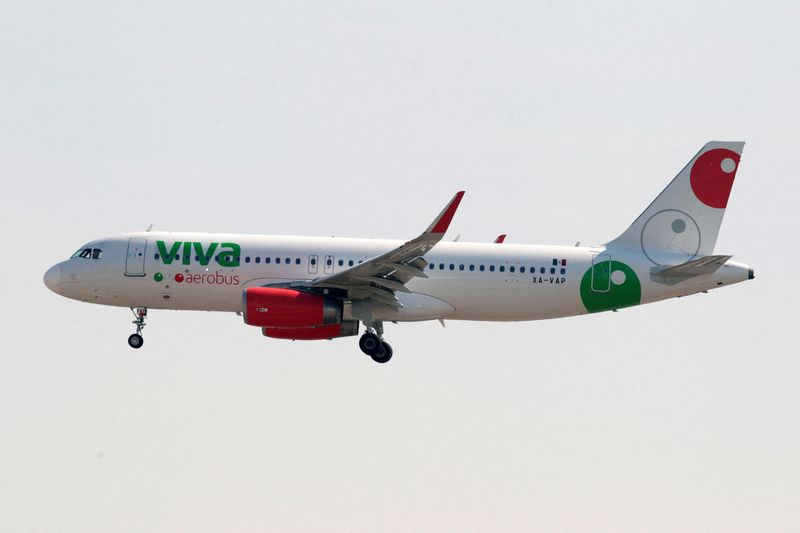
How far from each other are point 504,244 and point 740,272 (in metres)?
8.76

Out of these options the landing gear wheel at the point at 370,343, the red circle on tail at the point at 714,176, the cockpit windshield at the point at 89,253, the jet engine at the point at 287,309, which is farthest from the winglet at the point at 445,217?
the cockpit windshield at the point at 89,253

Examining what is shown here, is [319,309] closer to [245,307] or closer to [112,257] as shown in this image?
[245,307]

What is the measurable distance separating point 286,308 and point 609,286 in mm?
12117

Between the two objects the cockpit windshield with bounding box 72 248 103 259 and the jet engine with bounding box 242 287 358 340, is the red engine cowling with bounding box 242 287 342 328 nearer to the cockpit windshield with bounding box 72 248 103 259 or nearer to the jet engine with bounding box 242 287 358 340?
the jet engine with bounding box 242 287 358 340

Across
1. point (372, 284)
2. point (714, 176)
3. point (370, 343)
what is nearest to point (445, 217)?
point (372, 284)

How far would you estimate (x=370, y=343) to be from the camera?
53.0 metres

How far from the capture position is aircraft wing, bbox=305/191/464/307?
47094 mm

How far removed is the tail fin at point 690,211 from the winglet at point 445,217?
33.0 ft

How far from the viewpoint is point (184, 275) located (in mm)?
52750

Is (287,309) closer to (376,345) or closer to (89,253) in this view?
(376,345)

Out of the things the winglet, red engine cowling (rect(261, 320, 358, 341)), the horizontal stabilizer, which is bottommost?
red engine cowling (rect(261, 320, 358, 341))

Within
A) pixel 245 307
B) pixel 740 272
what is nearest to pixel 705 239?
pixel 740 272

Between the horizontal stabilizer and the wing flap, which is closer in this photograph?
the wing flap

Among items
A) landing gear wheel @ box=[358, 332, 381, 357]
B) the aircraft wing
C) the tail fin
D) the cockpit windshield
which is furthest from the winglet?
the cockpit windshield
